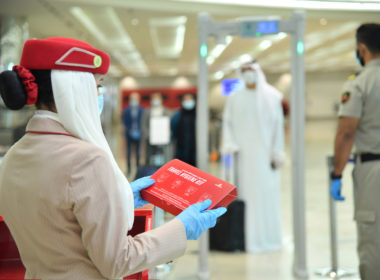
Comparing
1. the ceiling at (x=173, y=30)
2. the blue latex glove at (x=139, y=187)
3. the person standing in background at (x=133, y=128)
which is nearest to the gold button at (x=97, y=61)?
the blue latex glove at (x=139, y=187)

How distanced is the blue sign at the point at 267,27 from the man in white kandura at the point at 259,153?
932 mm

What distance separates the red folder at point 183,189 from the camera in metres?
1.33

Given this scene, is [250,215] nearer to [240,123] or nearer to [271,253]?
[271,253]

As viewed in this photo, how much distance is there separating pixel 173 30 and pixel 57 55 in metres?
12.0

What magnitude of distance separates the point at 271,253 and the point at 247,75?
71.7 inches

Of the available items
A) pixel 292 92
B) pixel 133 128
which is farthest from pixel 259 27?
pixel 133 128

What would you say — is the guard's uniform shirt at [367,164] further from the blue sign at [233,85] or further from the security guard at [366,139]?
the blue sign at [233,85]

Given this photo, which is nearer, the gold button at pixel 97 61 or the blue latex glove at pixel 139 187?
the gold button at pixel 97 61

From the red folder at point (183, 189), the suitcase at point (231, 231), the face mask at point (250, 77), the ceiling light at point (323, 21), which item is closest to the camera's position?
the red folder at point (183, 189)

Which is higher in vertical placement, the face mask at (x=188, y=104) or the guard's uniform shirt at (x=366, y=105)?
the face mask at (x=188, y=104)

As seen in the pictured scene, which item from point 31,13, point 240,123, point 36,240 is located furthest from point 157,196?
point 31,13

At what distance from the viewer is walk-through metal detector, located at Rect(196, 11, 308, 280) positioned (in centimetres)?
340

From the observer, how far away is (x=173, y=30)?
1267cm

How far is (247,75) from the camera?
4.30 meters
